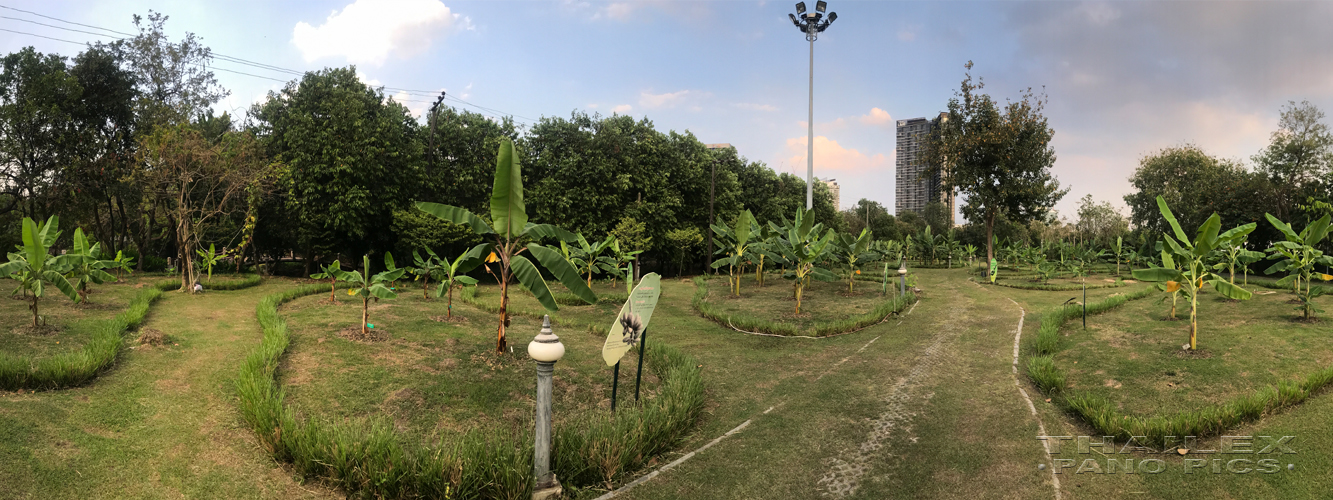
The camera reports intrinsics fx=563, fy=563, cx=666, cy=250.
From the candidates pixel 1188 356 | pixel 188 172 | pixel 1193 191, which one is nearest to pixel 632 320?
pixel 1188 356

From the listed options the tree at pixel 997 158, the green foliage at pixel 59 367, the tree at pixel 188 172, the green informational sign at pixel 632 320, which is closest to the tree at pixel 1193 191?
the tree at pixel 997 158

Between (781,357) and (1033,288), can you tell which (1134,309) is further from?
(781,357)

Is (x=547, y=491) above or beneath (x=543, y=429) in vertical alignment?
beneath

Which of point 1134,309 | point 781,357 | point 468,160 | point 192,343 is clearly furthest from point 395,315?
point 468,160

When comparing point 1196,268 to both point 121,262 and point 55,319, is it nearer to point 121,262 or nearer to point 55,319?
point 55,319

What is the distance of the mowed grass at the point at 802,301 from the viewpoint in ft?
43.5

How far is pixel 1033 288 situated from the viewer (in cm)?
1831

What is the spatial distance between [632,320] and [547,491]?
187 centimetres

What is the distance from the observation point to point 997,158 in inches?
923

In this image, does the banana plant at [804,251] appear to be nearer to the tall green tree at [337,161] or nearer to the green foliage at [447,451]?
the green foliage at [447,451]

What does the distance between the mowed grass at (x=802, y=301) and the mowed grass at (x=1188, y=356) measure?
464 cm

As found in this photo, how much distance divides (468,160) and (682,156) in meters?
11.2

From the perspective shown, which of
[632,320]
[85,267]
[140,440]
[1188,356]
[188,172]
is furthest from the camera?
[188,172]

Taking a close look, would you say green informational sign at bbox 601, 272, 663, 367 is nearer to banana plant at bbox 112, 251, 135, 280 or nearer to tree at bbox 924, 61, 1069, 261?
banana plant at bbox 112, 251, 135, 280
